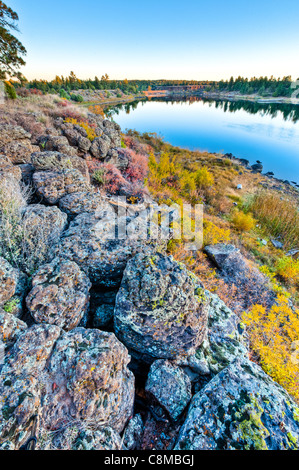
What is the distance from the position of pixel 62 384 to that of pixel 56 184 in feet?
13.5

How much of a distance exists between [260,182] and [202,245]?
14110mm

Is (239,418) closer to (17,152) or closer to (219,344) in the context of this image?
(219,344)

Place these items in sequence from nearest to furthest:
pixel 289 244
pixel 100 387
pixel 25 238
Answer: pixel 100 387 < pixel 25 238 < pixel 289 244

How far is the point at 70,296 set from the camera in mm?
2668

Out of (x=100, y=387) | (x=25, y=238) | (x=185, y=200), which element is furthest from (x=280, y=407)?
(x=185, y=200)

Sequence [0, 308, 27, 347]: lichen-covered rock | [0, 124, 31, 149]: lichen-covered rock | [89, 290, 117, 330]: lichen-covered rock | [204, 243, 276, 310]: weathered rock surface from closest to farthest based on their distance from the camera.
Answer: [0, 308, 27, 347]: lichen-covered rock < [89, 290, 117, 330]: lichen-covered rock < [204, 243, 276, 310]: weathered rock surface < [0, 124, 31, 149]: lichen-covered rock

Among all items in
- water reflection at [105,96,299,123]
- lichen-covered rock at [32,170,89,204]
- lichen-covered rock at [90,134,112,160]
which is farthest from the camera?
water reflection at [105,96,299,123]

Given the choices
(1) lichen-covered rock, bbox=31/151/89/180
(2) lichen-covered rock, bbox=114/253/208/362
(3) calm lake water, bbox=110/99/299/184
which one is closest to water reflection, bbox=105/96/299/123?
(3) calm lake water, bbox=110/99/299/184

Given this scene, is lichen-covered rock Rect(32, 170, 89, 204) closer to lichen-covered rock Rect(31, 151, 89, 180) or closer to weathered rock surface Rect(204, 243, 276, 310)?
lichen-covered rock Rect(31, 151, 89, 180)

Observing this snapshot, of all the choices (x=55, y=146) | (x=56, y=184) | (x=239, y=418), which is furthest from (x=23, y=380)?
(x=55, y=146)

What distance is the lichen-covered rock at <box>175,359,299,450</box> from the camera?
1.86 meters

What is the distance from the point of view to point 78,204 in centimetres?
443

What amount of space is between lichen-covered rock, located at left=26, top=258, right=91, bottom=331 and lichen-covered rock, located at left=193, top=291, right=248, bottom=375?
1761 mm
